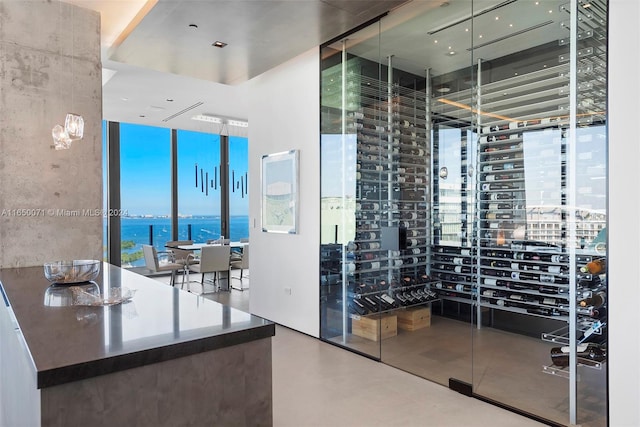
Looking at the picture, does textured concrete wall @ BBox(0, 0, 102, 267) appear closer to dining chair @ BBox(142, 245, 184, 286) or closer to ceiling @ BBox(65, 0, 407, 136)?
ceiling @ BBox(65, 0, 407, 136)

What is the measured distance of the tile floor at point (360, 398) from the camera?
2.87 meters

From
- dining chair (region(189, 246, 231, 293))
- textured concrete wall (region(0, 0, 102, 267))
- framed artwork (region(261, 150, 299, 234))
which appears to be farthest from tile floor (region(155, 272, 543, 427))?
dining chair (region(189, 246, 231, 293))

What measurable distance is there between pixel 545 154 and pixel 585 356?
144cm

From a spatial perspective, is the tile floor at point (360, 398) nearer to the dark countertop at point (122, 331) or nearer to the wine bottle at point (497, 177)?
the dark countertop at point (122, 331)

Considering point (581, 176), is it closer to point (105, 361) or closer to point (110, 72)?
point (105, 361)

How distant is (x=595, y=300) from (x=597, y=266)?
0.70 feet

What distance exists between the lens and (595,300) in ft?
8.67

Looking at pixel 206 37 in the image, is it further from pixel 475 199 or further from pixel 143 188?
pixel 143 188

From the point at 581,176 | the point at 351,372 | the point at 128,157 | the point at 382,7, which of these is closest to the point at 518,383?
the point at 351,372

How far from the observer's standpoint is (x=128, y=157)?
9.38m

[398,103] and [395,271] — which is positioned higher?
[398,103]

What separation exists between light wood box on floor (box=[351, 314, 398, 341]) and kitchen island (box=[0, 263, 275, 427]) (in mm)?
2607

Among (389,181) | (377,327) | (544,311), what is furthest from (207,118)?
(544,311)

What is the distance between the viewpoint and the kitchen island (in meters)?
1.28
